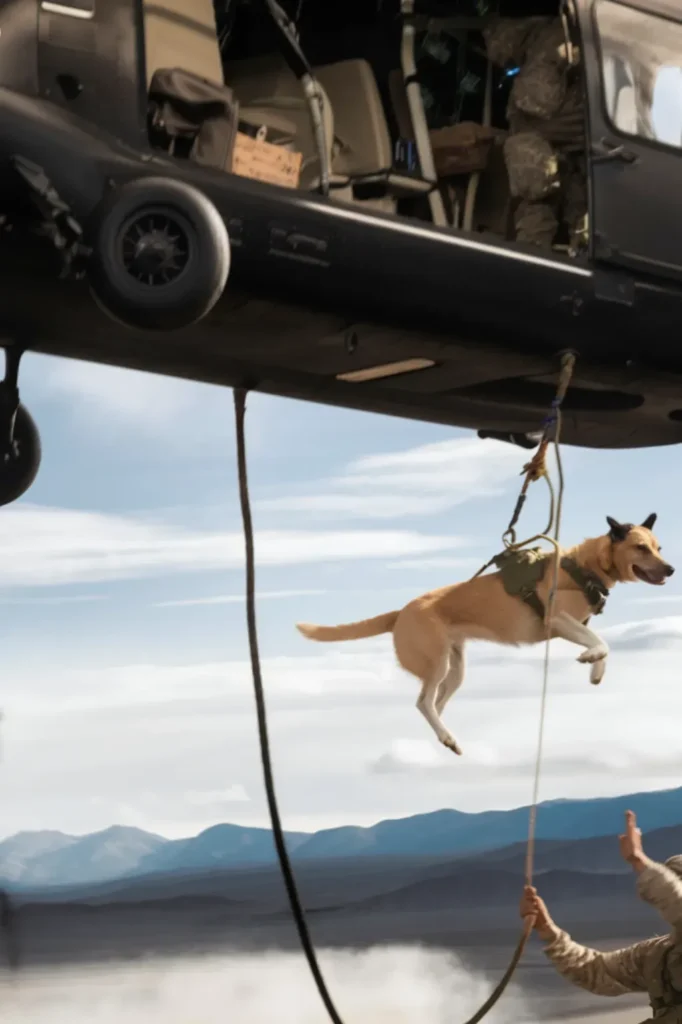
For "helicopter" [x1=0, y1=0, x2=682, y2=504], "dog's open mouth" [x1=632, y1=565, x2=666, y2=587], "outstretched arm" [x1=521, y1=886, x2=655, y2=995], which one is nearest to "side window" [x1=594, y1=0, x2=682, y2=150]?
"helicopter" [x1=0, y1=0, x2=682, y2=504]

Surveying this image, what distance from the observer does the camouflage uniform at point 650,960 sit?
3.93 meters

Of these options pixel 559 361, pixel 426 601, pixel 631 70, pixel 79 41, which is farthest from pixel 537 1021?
pixel 79 41

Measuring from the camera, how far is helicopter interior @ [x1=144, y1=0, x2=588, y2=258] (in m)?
3.74

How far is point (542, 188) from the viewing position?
4.16 metres

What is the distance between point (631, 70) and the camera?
3982 millimetres

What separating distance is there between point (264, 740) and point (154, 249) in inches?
58.7

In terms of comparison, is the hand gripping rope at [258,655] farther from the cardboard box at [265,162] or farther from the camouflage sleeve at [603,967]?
the cardboard box at [265,162]

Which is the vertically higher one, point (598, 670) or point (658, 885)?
point (598, 670)

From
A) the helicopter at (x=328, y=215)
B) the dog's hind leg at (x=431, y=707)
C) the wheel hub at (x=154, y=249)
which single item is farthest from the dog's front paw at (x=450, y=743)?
the wheel hub at (x=154, y=249)

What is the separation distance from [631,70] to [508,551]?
4.35 ft

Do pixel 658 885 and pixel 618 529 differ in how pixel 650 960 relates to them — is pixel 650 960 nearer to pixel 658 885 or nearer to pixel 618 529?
pixel 658 885

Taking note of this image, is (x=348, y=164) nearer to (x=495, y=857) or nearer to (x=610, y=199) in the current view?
(x=610, y=199)

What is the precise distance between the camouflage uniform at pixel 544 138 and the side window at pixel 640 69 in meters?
0.19

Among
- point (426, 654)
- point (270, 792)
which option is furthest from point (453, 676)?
point (270, 792)
